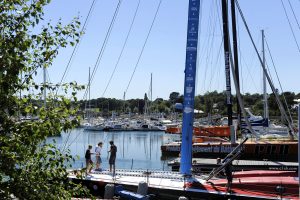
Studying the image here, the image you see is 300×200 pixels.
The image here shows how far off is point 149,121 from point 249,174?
358 feet

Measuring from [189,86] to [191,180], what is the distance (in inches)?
142

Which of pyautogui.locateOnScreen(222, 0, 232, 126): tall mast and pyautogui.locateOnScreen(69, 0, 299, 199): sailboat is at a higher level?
pyautogui.locateOnScreen(222, 0, 232, 126): tall mast

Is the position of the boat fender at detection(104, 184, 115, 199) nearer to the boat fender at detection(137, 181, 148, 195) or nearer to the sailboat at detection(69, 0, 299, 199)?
the sailboat at detection(69, 0, 299, 199)

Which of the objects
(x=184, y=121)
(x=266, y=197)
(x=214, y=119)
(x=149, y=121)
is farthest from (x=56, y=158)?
(x=149, y=121)

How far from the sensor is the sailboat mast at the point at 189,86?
1736cm

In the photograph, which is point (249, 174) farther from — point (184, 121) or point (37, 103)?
point (37, 103)

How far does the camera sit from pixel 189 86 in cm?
1780

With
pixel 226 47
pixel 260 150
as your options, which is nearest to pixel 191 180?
pixel 226 47

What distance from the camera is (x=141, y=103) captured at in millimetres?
162875

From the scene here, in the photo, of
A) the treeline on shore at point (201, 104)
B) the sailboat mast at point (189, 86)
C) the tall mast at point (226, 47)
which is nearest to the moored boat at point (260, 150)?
the tall mast at point (226, 47)

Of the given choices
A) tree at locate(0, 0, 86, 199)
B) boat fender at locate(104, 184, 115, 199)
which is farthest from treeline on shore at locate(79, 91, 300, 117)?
tree at locate(0, 0, 86, 199)

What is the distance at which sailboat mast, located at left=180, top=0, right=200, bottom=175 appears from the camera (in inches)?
683

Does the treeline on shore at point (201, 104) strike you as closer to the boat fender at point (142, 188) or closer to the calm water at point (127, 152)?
the calm water at point (127, 152)

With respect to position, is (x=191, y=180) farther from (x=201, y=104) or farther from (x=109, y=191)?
(x=201, y=104)
